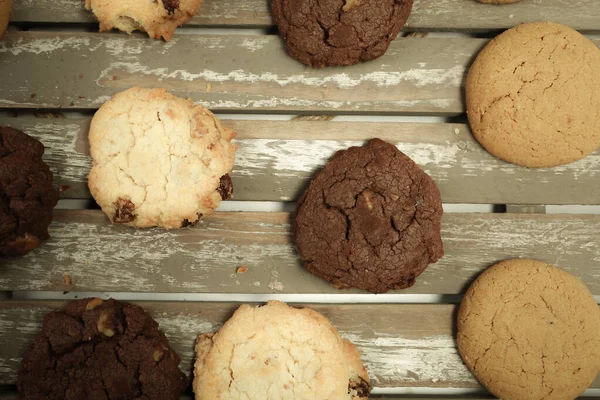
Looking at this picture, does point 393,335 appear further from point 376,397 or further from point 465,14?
point 465,14

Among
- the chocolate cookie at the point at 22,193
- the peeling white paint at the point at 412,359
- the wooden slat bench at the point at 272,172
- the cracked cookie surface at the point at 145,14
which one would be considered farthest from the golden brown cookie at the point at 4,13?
the peeling white paint at the point at 412,359

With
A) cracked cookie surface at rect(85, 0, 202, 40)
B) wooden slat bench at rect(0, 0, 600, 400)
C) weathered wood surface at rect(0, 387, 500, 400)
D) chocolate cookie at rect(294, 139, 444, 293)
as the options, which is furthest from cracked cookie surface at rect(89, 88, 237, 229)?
weathered wood surface at rect(0, 387, 500, 400)

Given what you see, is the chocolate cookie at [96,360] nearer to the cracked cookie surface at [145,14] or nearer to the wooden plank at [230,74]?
the wooden plank at [230,74]

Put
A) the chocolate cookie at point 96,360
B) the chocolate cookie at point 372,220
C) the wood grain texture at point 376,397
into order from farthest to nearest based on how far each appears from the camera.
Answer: the wood grain texture at point 376,397
the chocolate cookie at point 372,220
the chocolate cookie at point 96,360

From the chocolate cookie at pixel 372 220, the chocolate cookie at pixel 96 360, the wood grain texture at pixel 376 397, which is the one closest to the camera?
the chocolate cookie at pixel 96 360

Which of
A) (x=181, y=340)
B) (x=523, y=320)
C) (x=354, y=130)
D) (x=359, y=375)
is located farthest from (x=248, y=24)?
(x=523, y=320)

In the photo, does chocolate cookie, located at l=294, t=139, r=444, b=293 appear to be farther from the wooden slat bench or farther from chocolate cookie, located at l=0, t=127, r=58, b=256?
chocolate cookie, located at l=0, t=127, r=58, b=256

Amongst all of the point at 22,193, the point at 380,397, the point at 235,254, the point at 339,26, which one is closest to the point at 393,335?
the point at 380,397

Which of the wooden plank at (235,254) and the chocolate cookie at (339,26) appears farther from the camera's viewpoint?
the wooden plank at (235,254)
